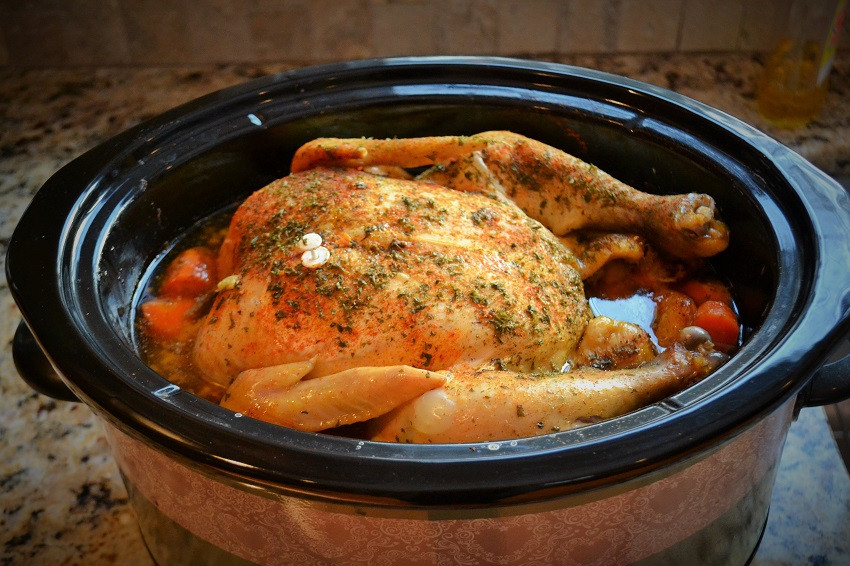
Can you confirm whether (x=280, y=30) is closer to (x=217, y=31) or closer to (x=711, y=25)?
(x=217, y=31)

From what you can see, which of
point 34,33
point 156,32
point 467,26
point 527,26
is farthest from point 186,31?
point 527,26

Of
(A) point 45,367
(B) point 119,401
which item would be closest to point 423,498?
(B) point 119,401

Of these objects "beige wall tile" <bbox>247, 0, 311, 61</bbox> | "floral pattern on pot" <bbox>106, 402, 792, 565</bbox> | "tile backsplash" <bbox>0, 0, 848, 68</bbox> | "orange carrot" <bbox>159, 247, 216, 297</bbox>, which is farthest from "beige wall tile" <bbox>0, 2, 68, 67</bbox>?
"floral pattern on pot" <bbox>106, 402, 792, 565</bbox>

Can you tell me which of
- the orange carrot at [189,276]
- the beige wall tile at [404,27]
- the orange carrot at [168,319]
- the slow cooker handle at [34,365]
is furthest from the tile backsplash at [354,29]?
the slow cooker handle at [34,365]

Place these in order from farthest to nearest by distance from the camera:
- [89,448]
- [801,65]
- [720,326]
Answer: [801,65]
[89,448]
[720,326]

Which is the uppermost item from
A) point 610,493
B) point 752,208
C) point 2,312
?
point 752,208

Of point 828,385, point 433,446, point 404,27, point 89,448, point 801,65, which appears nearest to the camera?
point 433,446

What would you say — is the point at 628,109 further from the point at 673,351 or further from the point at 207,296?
the point at 207,296
